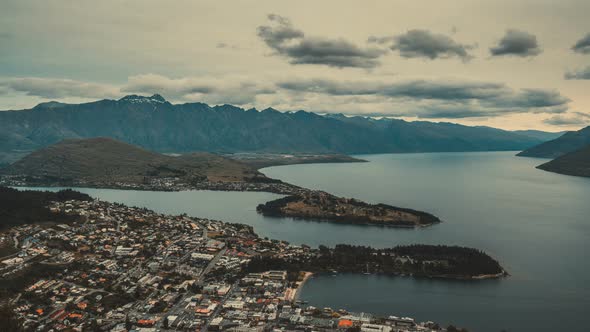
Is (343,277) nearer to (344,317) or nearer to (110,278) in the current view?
(344,317)

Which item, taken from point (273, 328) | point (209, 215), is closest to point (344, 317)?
point (273, 328)

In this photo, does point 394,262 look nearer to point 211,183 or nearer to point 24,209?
point 24,209

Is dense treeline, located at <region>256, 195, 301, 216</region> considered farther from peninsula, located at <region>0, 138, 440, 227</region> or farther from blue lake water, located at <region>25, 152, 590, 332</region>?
blue lake water, located at <region>25, 152, 590, 332</region>

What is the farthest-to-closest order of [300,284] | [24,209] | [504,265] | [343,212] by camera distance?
[343,212] → [24,209] → [504,265] → [300,284]

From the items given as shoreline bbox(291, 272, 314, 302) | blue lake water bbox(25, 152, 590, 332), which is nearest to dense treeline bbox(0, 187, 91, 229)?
blue lake water bbox(25, 152, 590, 332)

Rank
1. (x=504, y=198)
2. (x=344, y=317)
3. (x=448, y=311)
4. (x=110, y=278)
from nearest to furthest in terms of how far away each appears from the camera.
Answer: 1. (x=344, y=317)
2. (x=448, y=311)
3. (x=110, y=278)
4. (x=504, y=198)

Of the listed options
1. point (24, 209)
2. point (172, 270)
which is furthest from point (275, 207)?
point (172, 270)
